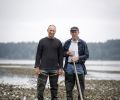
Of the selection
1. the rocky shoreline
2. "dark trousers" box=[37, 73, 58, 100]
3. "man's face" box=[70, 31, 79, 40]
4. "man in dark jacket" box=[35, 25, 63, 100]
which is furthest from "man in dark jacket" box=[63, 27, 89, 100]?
the rocky shoreline

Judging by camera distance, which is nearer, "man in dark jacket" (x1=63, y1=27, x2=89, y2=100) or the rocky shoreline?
"man in dark jacket" (x1=63, y1=27, x2=89, y2=100)

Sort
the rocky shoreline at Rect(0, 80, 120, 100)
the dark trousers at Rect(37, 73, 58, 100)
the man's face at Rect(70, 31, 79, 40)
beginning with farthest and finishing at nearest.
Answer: the rocky shoreline at Rect(0, 80, 120, 100) < the dark trousers at Rect(37, 73, 58, 100) < the man's face at Rect(70, 31, 79, 40)

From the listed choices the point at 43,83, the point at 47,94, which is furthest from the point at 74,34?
the point at 47,94

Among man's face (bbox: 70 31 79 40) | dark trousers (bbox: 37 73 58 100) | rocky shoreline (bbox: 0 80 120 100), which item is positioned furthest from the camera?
rocky shoreline (bbox: 0 80 120 100)

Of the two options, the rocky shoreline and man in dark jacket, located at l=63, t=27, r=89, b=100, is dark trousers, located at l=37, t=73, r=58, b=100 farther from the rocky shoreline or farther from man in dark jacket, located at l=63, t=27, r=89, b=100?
the rocky shoreline

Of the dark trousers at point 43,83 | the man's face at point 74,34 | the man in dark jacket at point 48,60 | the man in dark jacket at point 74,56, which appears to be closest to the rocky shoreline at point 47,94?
the dark trousers at point 43,83

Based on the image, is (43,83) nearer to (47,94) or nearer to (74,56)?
(74,56)

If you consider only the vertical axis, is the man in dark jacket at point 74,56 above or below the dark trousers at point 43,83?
above

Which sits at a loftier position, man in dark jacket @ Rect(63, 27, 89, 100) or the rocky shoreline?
man in dark jacket @ Rect(63, 27, 89, 100)

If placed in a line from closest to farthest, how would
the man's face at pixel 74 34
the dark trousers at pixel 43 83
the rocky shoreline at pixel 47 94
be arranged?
1. the man's face at pixel 74 34
2. the dark trousers at pixel 43 83
3. the rocky shoreline at pixel 47 94

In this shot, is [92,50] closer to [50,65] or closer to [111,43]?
[111,43]

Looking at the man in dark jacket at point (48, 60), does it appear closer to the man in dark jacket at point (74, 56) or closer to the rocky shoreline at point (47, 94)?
the man in dark jacket at point (74, 56)

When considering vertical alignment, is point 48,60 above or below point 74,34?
below

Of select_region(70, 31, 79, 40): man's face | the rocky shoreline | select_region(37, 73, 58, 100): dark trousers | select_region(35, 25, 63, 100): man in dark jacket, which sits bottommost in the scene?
the rocky shoreline
